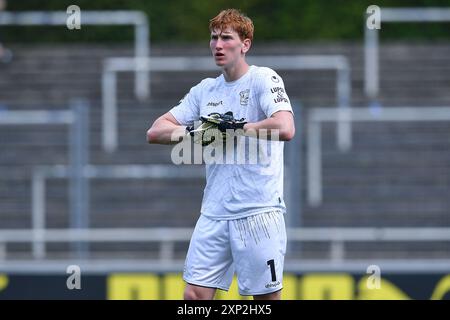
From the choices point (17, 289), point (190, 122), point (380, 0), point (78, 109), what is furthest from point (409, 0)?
point (190, 122)

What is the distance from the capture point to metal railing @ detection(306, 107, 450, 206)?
12.0m

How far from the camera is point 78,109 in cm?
1187

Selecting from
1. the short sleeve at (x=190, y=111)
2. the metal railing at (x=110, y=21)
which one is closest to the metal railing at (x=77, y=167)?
the metal railing at (x=110, y=21)

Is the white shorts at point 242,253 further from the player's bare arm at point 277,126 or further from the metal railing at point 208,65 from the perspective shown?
the metal railing at point 208,65

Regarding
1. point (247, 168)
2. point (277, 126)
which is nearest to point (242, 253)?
point (247, 168)

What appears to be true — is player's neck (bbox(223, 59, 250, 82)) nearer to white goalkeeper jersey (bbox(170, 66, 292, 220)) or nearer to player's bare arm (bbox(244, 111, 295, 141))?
white goalkeeper jersey (bbox(170, 66, 292, 220))

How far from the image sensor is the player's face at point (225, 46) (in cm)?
737

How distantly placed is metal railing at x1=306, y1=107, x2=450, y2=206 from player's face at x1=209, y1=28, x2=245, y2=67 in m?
4.68

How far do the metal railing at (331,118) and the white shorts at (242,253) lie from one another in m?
4.54

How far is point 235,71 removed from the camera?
24.6 ft

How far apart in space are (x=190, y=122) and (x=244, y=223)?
0.76m

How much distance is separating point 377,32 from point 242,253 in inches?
368

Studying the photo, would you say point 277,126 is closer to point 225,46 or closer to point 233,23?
point 225,46
